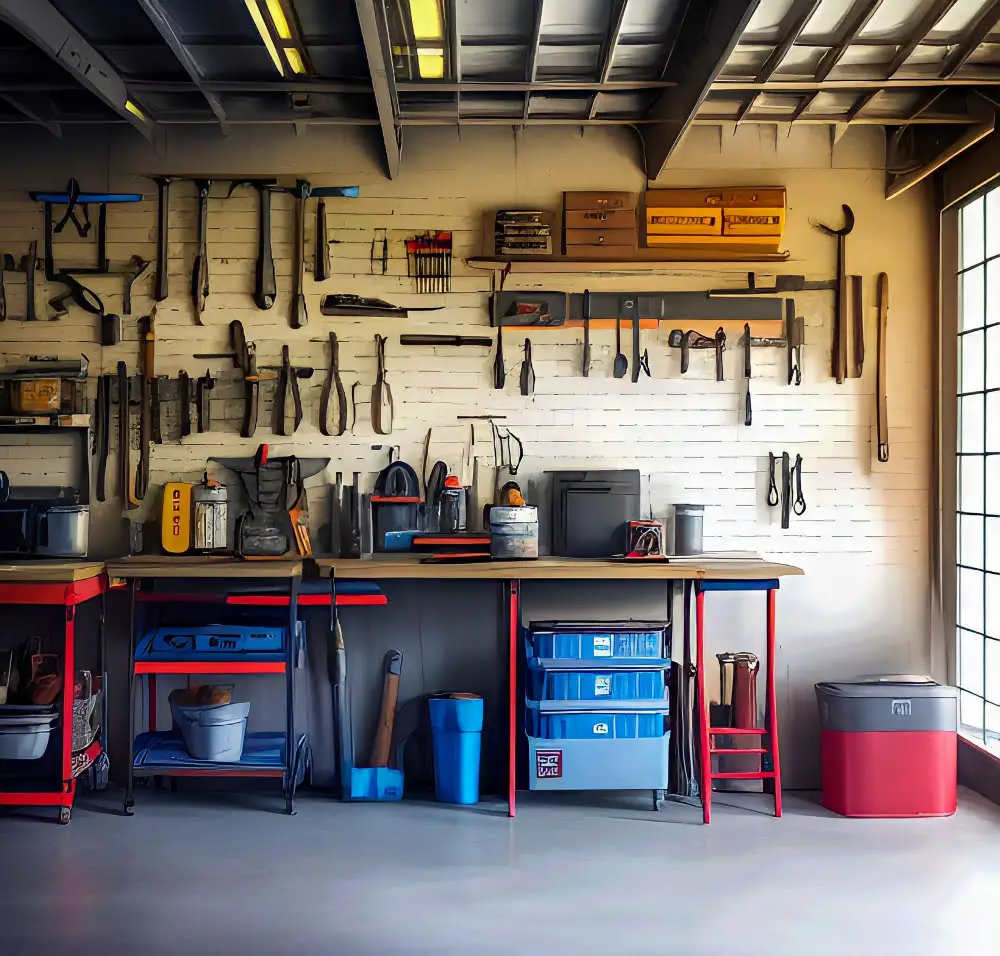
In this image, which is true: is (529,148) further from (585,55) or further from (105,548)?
(105,548)

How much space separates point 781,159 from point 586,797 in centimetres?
339

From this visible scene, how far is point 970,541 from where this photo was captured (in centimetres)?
489

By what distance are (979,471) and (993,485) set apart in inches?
4.9

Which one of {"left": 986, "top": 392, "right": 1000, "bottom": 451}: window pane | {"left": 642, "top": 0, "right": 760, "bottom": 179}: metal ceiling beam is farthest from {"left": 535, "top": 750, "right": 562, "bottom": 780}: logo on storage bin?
{"left": 642, "top": 0, "right": 760, "bottom": 179}: metal ceiling beam

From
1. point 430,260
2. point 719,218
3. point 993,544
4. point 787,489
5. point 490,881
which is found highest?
point 719,218

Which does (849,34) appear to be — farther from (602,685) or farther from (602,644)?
(602,685)

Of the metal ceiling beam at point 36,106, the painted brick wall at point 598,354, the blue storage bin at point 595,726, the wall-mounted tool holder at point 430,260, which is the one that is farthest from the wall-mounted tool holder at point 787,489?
the metal ceiling beam at point 36,106

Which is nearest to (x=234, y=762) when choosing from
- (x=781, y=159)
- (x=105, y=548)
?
(x=105, y=548)

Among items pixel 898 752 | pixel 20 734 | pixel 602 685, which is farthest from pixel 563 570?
pixel 20 734

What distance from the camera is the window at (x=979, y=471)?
4.70m

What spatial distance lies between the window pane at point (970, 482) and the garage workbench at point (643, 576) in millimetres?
1140

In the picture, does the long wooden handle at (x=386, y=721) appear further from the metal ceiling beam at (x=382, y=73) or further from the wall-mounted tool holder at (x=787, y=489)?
the metal ceiling beam at (x=382, y=73)

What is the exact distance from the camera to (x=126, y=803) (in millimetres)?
4422

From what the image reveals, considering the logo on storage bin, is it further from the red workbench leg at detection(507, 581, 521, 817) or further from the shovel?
the shovel
